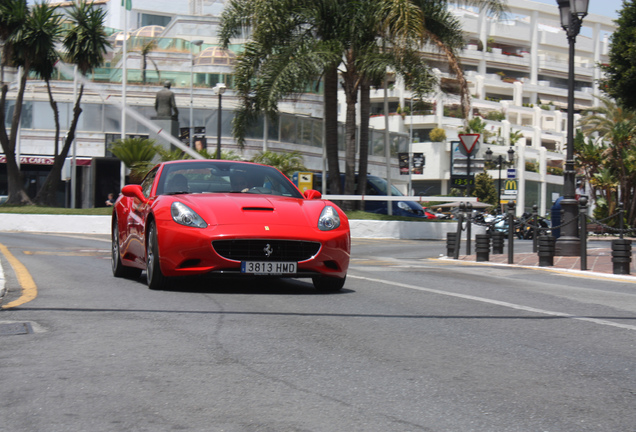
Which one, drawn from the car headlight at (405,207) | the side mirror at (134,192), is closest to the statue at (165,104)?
the car headlight at (405,207)

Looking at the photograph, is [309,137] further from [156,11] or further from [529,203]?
[156,11]

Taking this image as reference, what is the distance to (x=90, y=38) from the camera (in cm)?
3588

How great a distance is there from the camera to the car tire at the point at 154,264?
320 inches

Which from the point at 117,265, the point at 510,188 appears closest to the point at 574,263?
the point at 117,265

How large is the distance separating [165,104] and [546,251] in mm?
20310

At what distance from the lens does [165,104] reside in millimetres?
31531

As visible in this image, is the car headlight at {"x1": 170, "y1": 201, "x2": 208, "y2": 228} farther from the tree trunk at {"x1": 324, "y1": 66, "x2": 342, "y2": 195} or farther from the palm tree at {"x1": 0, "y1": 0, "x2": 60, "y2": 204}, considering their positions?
the palm tree at {"x1": 0, "y1": 0, "x2": 60, "y2": 204}

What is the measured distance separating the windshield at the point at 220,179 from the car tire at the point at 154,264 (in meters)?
0.64

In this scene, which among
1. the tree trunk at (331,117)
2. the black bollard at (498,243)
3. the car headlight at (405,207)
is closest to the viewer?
the black bollard at (498,243)

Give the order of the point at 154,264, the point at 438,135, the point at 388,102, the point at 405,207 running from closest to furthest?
the point at 154,264, the point at 405,207, the point at 438,135, the point at 388,102

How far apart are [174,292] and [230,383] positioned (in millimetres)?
4071

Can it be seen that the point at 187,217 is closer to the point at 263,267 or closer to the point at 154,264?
the point at 154,264

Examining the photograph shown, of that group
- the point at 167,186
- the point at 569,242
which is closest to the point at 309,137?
the point at 569,242

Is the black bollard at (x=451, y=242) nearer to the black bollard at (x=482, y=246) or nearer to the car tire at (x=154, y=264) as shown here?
the black bollard at (x=482, y=246)
